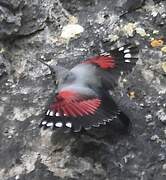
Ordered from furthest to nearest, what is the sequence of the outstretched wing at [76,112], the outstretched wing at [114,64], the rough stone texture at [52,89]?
the outstretched wing at [114,64] → the rough stone texture at [52,89] → the outstretched wing at [76,112]

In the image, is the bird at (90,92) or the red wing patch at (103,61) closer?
the bird at (90,92)

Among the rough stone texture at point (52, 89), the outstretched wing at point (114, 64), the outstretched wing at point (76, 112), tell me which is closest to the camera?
the outstretched wing at point (76, 112)

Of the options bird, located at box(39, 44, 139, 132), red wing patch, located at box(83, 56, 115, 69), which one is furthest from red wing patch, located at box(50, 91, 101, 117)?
red wing patch, located at box(83, 56, 115, 69)

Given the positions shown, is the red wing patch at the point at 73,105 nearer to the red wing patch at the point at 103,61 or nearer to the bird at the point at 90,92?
the bird at the point at 90,92

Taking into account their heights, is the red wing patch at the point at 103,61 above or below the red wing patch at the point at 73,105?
above

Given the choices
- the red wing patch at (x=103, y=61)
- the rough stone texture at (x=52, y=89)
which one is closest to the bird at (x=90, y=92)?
the red wing patch at (x=103, y=61)

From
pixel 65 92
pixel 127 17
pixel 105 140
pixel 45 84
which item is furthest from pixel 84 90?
pixel 127 17
